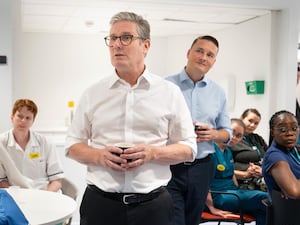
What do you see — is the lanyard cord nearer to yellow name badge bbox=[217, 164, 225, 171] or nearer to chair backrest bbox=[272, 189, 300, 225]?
yellow name badge bbox=[217, 164, 225, 171]

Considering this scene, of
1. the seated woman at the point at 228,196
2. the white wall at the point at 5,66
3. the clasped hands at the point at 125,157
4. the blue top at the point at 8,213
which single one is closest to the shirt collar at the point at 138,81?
the clasped hands at the point at 125,157

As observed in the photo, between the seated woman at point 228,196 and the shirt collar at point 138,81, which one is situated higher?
the shirt collar at point 138,81

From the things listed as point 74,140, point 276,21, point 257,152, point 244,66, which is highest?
point 276,21

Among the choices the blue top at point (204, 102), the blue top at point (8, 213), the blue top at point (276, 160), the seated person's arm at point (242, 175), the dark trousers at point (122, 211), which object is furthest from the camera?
the seated person's arm at point (242, 175)

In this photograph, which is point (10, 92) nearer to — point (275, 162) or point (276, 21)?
point (275, 162)

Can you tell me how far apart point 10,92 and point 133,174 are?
2.25m

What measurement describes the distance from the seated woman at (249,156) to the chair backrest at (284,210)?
137 cm

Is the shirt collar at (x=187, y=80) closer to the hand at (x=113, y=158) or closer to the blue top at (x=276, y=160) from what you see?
the blue top at (x=276, y=160)

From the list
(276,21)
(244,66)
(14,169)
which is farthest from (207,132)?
(244,66)

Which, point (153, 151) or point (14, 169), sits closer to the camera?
point (153, 151)

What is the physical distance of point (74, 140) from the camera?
1.70 metres

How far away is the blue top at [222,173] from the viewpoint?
138 inches

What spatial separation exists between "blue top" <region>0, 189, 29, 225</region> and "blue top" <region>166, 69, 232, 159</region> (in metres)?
1.34

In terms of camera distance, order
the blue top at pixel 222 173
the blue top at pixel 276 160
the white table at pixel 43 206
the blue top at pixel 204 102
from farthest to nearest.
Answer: the blue top at pixel 222 173
the blue top at pixel 276 160
the blue top at pixel 204 102
the white table at pixel 43 206
